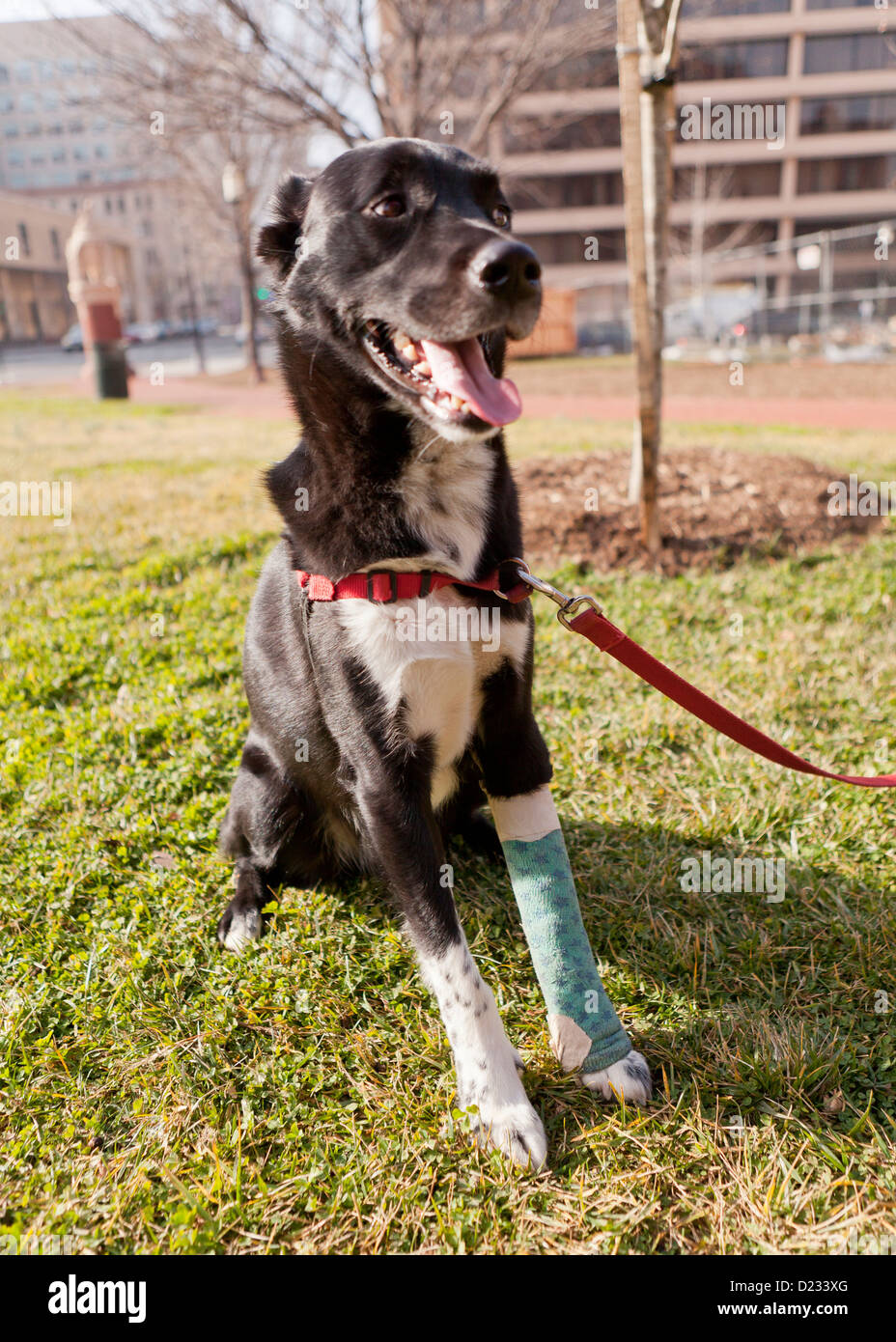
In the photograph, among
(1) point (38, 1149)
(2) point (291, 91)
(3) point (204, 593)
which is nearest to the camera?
(1) point (38, 1149)

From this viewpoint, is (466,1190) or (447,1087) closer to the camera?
(466,1190)

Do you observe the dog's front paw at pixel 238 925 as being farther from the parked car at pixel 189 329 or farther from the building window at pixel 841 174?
the building window at pixel 841 174

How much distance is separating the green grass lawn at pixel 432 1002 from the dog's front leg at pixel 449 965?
0.25ft

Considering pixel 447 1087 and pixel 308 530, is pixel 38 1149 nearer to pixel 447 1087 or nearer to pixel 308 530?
pixel 447 1087

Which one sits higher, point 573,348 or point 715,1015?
point 573,348

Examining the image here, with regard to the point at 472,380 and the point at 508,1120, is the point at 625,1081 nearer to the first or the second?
the point at 508,1120

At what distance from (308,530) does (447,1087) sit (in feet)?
4.19

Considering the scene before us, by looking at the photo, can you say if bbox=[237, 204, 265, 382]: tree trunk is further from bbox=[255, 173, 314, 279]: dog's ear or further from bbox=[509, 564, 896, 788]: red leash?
bbox=[509, 564, 896, 788]: red leash

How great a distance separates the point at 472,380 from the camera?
5.94 ft

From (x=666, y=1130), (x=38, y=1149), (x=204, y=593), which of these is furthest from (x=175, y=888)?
(x=204, y=593)

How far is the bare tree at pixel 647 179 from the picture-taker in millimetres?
4066

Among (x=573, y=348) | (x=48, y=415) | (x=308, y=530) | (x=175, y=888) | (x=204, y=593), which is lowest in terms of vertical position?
(x=175, y=888)

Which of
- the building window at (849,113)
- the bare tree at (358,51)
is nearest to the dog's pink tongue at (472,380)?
the bare tree at (358,51)

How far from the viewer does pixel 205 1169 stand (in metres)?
1.76
